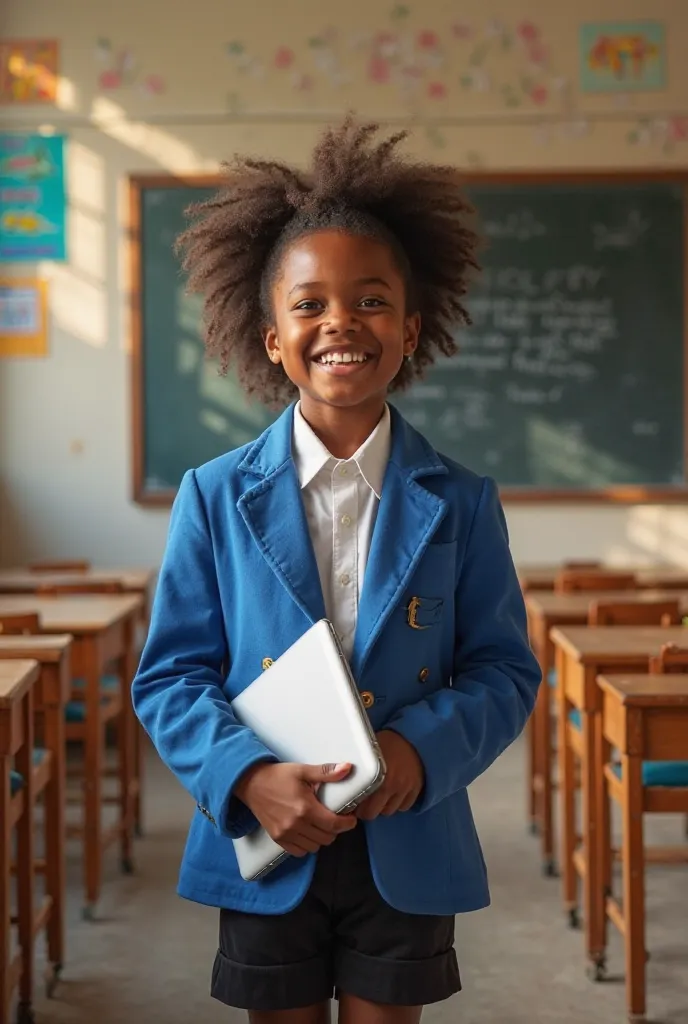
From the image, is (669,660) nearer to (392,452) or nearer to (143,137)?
(392,452)

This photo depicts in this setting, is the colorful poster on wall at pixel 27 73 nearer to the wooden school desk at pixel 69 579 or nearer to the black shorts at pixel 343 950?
the wooden school desk at pixel 69 579

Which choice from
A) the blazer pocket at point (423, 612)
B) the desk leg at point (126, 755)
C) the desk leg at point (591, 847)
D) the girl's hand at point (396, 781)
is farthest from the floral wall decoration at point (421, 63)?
the girl's hand at point (396, 781)

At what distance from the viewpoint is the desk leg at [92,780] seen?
10.4 feet

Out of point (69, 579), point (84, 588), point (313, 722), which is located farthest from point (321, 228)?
point (69, 579)

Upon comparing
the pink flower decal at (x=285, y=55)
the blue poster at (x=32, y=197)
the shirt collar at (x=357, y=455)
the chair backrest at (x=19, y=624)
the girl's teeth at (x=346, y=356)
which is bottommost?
the chair backrest at (x=19, y=624)

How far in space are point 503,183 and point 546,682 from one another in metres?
2.61

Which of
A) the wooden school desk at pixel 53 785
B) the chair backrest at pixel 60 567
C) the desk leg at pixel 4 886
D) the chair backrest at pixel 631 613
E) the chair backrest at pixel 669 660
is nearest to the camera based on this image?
the desk leg at pixel 4 886

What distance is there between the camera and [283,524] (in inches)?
52.7

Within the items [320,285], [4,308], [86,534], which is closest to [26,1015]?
[320,285]

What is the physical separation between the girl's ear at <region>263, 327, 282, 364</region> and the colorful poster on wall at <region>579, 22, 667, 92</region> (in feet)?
14.6

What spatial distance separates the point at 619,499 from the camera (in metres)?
5.58

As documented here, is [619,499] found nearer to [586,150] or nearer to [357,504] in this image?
[586,150]

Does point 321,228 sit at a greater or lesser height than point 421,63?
lesser

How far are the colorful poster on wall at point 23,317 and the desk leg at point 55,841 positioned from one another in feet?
9.84
